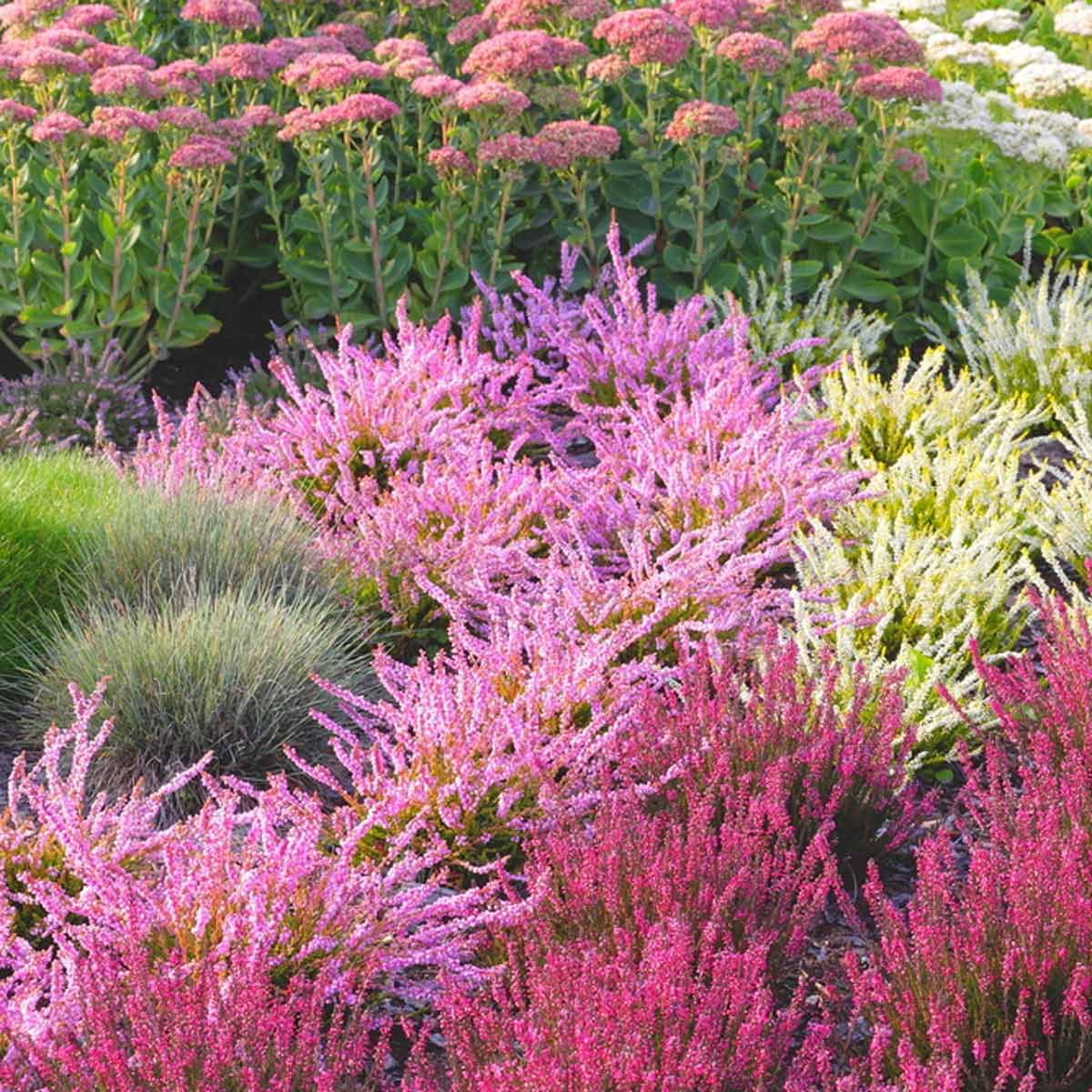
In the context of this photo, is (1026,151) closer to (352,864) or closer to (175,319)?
(175,319)

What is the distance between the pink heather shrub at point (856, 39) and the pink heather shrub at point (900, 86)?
139 millimetres

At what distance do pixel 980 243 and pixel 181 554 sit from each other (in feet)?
14.8

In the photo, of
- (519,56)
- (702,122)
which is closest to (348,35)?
(519,56)

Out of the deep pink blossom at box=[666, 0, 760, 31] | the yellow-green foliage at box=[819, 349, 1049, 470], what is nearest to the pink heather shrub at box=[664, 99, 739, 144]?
the deep pink blossom at box=[666, 0, 760, 31]

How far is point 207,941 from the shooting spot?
2.89 m

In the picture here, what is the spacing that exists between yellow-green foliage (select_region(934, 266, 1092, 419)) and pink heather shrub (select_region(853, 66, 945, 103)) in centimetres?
83

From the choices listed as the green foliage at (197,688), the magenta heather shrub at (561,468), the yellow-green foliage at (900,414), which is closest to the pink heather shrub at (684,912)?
the magenta heather shrub at (561,468)

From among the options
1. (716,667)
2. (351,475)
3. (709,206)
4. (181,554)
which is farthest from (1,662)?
(709,206)

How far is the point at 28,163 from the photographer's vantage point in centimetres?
690

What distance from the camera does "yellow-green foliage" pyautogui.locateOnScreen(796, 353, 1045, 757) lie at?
4199mm

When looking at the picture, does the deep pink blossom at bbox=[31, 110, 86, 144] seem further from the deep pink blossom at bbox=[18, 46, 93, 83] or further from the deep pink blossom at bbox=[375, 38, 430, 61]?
the deep pink blossom at bbox=[375, 38, 430, 61]

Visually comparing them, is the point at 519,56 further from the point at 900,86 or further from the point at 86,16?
the point at 86,16

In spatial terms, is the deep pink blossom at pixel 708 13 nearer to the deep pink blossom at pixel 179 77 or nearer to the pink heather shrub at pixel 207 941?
the deep pink blossom at pixel 179 77

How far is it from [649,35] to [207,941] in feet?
15.1
